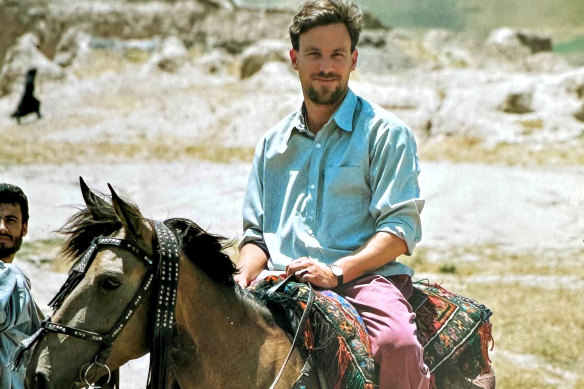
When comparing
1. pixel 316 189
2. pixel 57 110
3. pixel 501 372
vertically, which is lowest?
pixel 57 110

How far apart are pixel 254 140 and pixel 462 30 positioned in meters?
20.1

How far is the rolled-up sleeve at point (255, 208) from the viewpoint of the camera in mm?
3721

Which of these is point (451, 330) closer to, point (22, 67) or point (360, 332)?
point (360, 332)

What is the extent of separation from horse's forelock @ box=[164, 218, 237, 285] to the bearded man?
119 centimetres

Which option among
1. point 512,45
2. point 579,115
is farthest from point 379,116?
point 512,45

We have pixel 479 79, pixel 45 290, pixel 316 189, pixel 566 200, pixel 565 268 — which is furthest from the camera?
pixel 479 79

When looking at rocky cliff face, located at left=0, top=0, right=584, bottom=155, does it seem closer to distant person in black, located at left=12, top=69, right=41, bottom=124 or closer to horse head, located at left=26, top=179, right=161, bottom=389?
distant person in black, located at left=12, top=69, right=41, bottom=124

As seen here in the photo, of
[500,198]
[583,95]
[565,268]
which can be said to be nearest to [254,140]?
[500,198]

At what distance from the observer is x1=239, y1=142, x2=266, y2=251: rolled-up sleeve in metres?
3.72

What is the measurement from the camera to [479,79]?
2388 cm

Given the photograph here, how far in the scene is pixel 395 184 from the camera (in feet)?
11.0

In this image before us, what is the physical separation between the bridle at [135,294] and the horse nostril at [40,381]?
11cm

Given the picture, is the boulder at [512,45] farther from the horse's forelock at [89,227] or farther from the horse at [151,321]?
the horse's forelock at [89,227]

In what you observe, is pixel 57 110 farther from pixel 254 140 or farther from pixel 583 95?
pixel 583 95
